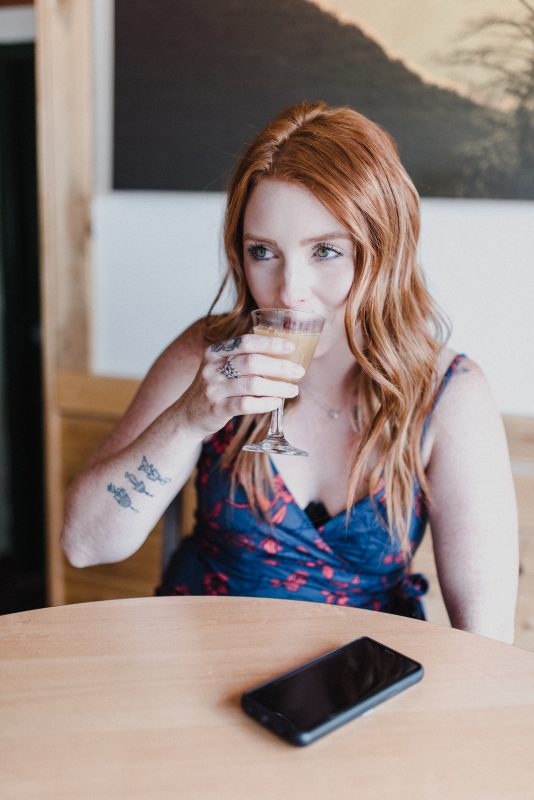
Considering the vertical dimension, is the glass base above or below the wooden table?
above

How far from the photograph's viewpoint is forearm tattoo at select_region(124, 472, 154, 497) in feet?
4.39

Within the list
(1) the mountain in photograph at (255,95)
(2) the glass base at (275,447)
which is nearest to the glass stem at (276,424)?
(2) the glass base at (275,447)

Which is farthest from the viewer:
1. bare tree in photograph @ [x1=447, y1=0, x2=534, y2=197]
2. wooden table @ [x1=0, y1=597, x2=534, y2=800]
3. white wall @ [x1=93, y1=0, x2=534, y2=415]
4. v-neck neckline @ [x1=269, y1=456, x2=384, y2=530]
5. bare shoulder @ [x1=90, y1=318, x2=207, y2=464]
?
white wall @ [x1=93, y1=0, x2=534, y2=415]

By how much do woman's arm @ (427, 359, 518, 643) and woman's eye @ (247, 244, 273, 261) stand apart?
17.9 inches

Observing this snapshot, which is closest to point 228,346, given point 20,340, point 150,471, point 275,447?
point 275,447

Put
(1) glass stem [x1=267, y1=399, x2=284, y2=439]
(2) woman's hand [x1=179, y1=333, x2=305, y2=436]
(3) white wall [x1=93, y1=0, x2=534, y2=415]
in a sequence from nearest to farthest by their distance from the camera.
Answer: (2) woman's hand [x1=179, y1=333, x2=305, y2=436], (1) glass stem [x1=267, y1=399, x2=284, y2=439], (3) white wall [x1=93, y1=0, x2=534, y2=415]

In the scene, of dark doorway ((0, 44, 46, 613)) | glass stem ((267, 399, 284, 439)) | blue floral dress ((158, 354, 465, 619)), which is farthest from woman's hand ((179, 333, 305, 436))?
dark doorway ((0, 44, 46, 613))

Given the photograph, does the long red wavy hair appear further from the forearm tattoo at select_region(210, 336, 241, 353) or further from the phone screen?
the phone screen

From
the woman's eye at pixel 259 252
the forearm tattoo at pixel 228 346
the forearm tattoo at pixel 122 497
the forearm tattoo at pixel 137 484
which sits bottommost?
the forearm tattoo at pixel 122 497

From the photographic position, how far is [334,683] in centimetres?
85

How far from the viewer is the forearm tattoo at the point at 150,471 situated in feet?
4.29

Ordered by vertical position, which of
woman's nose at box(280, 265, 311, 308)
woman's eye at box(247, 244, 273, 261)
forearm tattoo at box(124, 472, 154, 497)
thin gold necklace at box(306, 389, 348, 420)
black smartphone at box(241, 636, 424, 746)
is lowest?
black smartphone at box(241, 636, 424, 746)

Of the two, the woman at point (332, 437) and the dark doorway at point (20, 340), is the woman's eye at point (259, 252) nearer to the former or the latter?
the woman at point (332, 437)

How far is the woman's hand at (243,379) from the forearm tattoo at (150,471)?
17 centimetres
